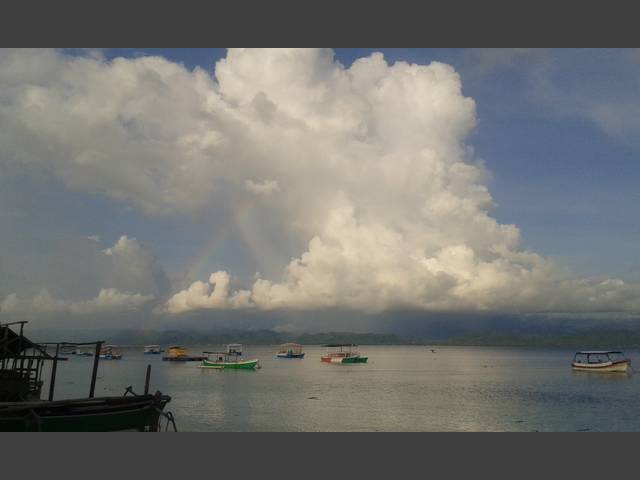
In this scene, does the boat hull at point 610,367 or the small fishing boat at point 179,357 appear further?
the small fishing boat at point 179,357

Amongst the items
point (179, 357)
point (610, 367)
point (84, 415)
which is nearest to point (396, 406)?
point (84, 415)

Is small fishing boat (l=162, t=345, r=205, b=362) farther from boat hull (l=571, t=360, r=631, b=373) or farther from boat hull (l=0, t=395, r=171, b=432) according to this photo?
boat hull (l=0, t=395, r=171, b=432)

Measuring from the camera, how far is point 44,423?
80.8 feet

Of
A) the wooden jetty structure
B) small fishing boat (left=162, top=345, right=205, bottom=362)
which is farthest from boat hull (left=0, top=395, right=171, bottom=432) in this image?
small fishing boat (left=162, top=345, right=205, bottom=362)

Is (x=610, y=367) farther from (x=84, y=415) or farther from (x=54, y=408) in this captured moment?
(x=54, y=408)

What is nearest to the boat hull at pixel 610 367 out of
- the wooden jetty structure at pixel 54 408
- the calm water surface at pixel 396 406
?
the calm water surface at pixel 396 406

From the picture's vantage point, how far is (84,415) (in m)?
25.4

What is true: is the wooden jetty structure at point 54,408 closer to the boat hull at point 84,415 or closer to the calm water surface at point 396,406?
the boat hull at point 84,415

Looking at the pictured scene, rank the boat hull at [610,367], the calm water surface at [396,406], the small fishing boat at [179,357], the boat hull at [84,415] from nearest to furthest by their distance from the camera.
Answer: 1. the boat hull at [84,415]
2. the calm water surface at [396,406]
3. the boat hull at [610,367]
4. the small fishing boat at [179,357]

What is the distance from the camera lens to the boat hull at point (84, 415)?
24.4 metres

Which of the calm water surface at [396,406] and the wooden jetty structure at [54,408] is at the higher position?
the wooden jetty structure at [54,408]

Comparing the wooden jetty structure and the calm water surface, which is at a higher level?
the wooden jetty structure

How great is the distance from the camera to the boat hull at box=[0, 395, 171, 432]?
80.0 feet

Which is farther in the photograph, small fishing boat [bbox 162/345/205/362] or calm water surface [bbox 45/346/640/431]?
small fishing boat [bbox 162/345/205/362]
